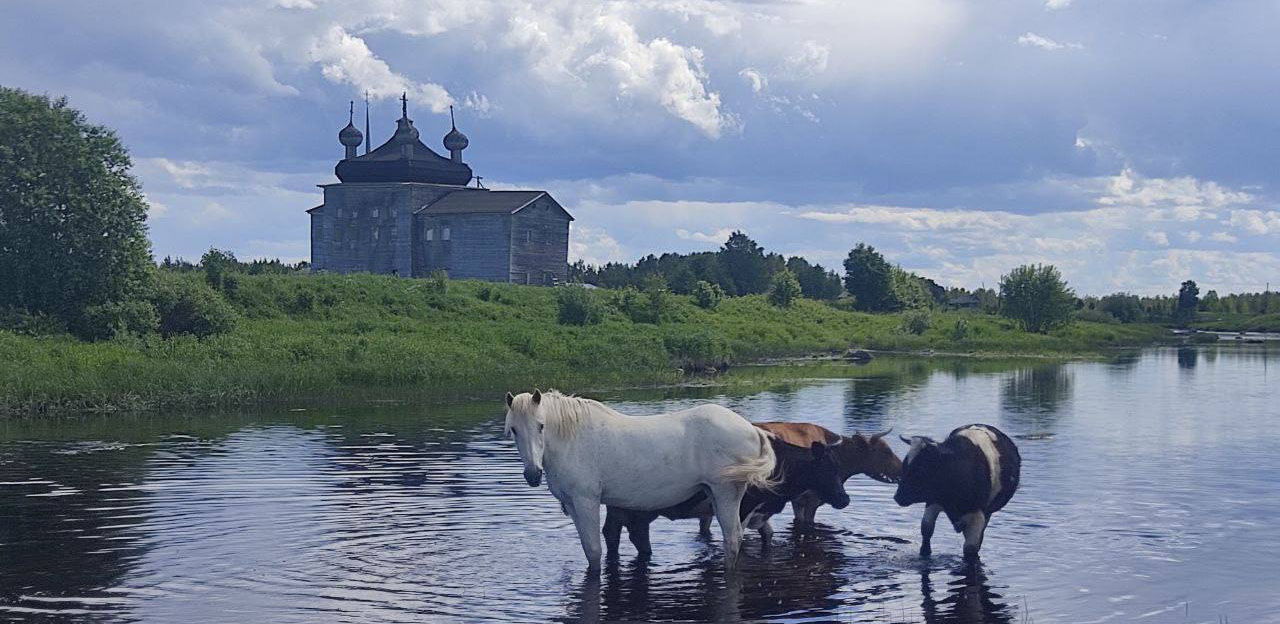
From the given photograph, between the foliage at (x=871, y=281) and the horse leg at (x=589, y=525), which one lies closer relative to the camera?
the horse leg at (x=589, y=525)

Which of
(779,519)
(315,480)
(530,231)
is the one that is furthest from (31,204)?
(530,231)

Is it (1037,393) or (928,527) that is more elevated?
(1037,393)

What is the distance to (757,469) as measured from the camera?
1462 cm

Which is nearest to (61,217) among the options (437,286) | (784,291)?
(437,286)

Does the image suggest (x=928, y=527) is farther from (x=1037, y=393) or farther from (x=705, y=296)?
(x=705, y=296)

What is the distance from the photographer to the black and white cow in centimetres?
1545

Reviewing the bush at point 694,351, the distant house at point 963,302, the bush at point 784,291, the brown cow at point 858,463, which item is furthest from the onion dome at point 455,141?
the brown cow at point 858,463

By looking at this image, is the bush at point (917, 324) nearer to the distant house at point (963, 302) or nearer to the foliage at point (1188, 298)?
the distant house at point (963, 302)

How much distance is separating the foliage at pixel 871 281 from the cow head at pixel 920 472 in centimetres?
9989

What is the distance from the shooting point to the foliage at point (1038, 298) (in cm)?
9894

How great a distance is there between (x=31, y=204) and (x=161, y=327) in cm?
554

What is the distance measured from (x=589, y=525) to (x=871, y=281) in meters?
103

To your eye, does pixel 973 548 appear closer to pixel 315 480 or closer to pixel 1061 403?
pixel 315 480

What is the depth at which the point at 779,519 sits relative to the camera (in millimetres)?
18656
